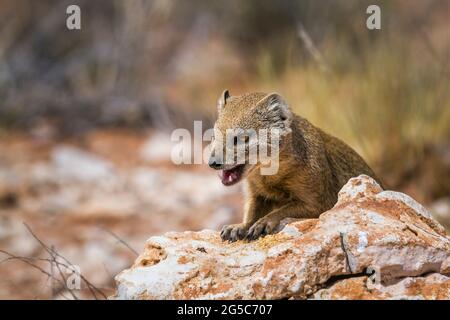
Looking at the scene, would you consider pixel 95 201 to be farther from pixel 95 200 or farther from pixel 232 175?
pixel 232 175

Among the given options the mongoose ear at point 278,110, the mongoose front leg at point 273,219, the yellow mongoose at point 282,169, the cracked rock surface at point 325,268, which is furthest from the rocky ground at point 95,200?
the cracked rock surface at point 325,268

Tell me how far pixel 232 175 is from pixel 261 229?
366mm

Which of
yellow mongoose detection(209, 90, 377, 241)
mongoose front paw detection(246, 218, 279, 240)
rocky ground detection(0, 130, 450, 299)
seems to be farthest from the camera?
rocky ground detection(0, 130, 450, 299)

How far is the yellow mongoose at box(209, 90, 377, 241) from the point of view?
176 inches

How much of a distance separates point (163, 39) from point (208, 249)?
12695 mm

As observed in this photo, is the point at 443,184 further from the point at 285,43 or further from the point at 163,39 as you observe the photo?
the point at 163,39

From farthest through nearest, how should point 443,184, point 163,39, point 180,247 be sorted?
point 163,39 < point 443,184 < point 180,247

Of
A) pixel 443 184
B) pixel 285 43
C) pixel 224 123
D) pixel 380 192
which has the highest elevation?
pixel 285 43

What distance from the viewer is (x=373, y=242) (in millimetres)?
3490

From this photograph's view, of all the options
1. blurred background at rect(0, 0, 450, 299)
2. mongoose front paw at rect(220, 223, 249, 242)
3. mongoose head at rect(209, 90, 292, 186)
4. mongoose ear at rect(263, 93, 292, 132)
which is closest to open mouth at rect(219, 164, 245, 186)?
mongoose head at rect(209, 90, 292, 186)

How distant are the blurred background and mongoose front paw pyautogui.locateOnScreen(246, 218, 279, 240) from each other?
152 centimetres

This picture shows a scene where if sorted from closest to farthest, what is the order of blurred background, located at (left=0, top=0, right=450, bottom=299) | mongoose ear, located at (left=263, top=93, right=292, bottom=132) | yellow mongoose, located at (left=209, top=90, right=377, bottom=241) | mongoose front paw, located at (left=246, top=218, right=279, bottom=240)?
mongoose front paw, located at (left=246, top=218, right=279, bottom=240), yellow mongoose, located at (left=209, top=90, right=377, bottom=241), mongoose ear, located at (left=263, top=93, right=292, bottom=132), blurred background, located at (left=0, top=0, right=450, bottom=299)

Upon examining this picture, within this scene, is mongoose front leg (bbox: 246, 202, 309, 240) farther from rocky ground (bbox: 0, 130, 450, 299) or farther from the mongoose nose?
rocky ground (bbox: 0, 130, 450, 299)
